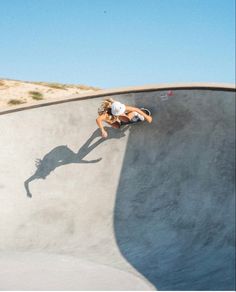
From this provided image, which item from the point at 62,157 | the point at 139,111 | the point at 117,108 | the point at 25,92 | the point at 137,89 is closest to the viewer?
the point at 117,108

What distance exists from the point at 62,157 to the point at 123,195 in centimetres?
187

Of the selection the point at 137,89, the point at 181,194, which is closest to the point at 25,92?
the point at 137,89

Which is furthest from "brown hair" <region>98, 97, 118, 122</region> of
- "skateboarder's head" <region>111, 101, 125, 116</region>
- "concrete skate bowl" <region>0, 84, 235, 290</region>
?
"concrete skate bowl" <region>0, 84, 235, 290</region>

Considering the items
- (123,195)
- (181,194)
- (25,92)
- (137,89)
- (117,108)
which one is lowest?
(123,195)

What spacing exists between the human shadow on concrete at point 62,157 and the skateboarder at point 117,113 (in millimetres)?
509

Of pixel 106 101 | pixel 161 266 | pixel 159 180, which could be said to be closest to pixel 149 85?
pixel 106 101

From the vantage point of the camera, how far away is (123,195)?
8.05 metres

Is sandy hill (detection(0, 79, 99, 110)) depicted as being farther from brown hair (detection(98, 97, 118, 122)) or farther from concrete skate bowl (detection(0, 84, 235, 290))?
brown hair (detection(98, 97, 118, 122))

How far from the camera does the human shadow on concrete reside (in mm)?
8812

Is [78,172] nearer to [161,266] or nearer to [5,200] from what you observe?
[5,200]

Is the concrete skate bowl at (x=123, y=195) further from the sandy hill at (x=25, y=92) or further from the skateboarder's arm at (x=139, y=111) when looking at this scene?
the sandy hill at (x=25, y=92)

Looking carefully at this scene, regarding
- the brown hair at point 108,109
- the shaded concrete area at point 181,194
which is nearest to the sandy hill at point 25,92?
the brown hair at point 108,109

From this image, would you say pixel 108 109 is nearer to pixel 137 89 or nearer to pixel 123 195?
pixel 137 89

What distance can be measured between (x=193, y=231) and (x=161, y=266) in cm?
84
